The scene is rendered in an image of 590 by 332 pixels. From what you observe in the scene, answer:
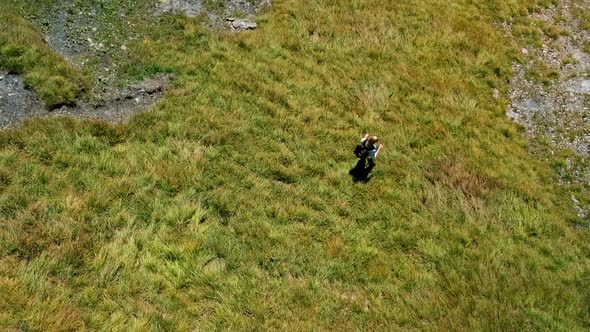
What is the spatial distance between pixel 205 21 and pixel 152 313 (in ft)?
39.0

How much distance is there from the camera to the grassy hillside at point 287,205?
420 inches

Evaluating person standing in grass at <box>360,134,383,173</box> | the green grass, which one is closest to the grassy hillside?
person standing in grass at <box>360,134,383,173</box>

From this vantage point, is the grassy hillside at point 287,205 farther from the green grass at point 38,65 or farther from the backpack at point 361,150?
the green grass at point 38,65

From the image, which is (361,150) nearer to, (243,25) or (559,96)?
(243,25)

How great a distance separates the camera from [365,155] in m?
14.3

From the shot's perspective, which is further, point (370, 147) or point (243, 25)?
point (243, 25)

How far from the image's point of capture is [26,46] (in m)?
14.9

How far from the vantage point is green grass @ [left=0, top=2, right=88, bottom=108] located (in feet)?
46.5

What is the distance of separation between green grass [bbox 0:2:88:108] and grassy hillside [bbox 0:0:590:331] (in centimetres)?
121

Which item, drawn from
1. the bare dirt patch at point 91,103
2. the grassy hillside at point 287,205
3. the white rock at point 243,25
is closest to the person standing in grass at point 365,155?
the grassy hillside at point 287,205

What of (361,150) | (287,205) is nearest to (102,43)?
(287,205)

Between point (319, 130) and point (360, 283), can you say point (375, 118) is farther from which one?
point (360, 283)

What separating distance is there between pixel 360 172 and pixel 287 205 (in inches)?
109

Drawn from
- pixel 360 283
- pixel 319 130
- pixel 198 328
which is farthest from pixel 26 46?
pixel 360 283
